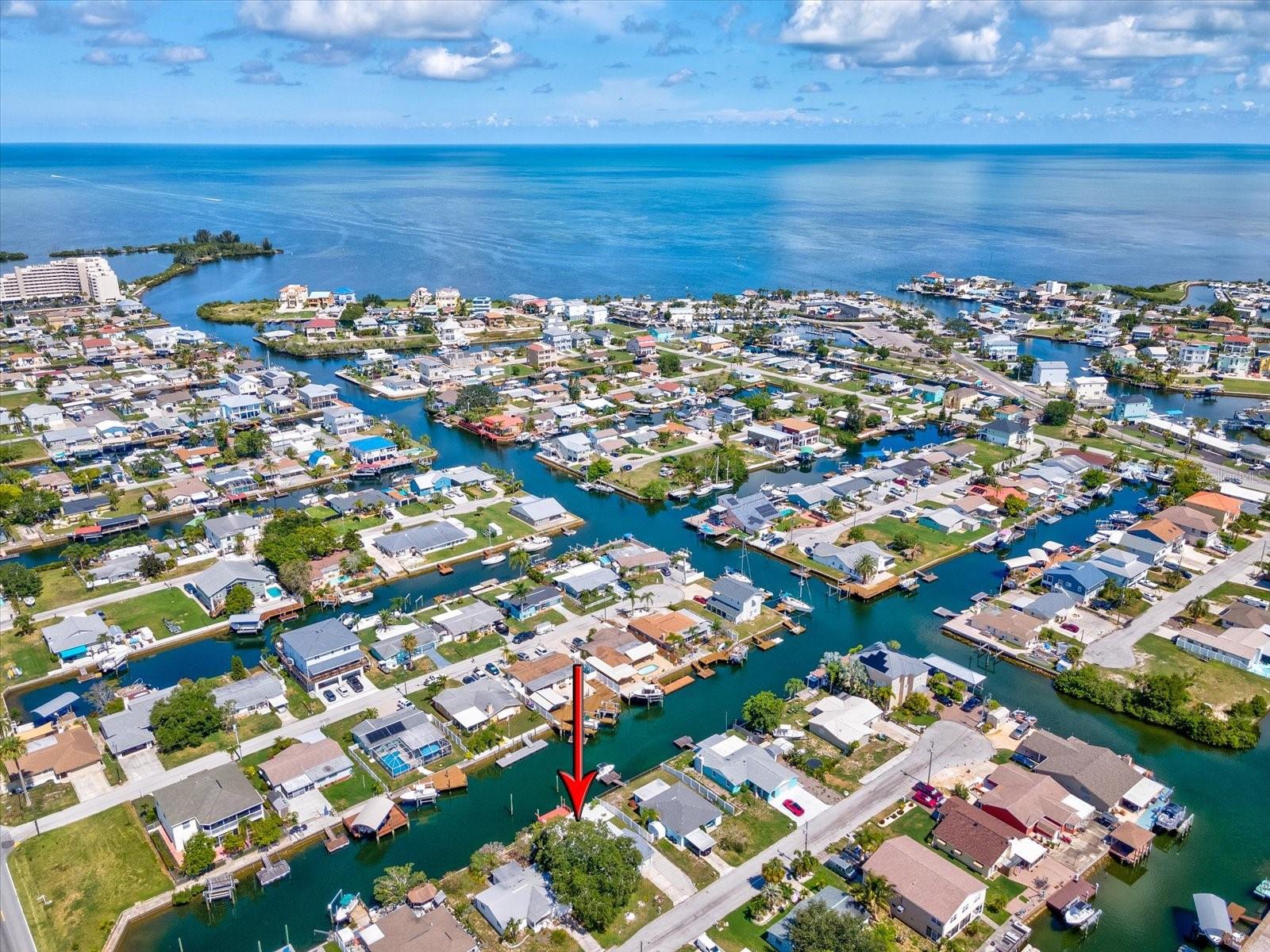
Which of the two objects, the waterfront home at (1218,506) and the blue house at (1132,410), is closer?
the waterfront home at (1218,506)

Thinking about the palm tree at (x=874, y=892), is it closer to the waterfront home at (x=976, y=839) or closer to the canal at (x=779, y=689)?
the waterfront home at (x=976, y=839)

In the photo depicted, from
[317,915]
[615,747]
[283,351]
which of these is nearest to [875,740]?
[615,747]

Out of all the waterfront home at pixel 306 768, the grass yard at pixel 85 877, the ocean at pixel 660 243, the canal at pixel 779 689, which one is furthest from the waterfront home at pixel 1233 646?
the ocean at pixel 660 243

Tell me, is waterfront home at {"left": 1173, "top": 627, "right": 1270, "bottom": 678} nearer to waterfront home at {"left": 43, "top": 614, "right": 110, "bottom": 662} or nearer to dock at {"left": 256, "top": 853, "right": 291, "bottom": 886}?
dock at {"left": 256, "top": 853, "right": 291, "bottom": 886}

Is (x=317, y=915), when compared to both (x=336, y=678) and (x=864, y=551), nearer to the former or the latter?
(x=336, y=678)

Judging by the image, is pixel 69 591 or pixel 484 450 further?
pixel 484 450

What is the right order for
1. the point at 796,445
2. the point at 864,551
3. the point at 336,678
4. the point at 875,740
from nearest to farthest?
the point at 875,740 < the point at 336,678 < the point at 864,551 < the point at 796,445
